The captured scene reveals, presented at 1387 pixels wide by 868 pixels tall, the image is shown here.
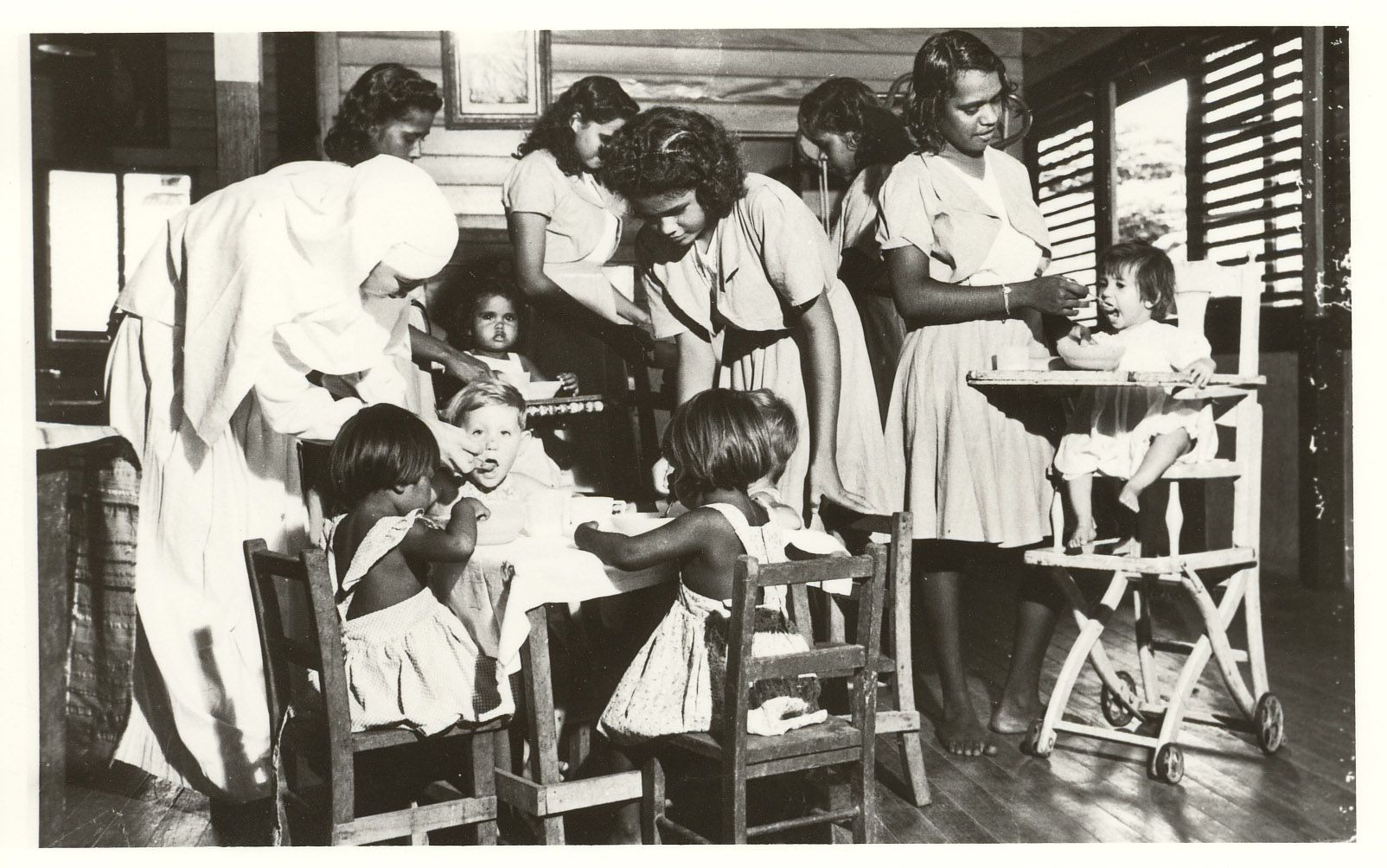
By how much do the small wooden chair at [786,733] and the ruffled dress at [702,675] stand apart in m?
0.05

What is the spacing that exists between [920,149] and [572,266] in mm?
1473

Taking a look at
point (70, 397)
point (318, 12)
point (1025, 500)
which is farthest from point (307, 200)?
point (70, 397)

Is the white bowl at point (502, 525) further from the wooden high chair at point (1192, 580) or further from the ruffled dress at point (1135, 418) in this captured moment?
the ruffled dress at point (1135, 418)

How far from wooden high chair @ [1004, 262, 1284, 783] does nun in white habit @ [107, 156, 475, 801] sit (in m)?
1.96

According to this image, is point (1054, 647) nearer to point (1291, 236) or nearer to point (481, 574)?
point (1291, 236)

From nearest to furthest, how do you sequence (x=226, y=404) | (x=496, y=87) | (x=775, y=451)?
(x=775, y=451)
(x=226, y=404)
(x=496, y=87)

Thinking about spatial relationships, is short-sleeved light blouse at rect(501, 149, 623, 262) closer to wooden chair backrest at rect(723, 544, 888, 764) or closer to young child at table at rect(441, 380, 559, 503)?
young child at table at rect(441, 380, 559, 503)

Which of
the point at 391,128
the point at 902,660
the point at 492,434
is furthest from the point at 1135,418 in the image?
the point at 391,128

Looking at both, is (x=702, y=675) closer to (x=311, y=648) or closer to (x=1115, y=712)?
(x=311, y=648)

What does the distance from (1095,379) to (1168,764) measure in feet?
3.79

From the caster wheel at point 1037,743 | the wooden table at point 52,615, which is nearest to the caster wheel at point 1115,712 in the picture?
→ the caster wheel at point 1037,743

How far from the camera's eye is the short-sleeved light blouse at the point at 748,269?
12.0 ft

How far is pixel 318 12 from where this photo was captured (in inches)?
134

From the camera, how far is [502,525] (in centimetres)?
305
